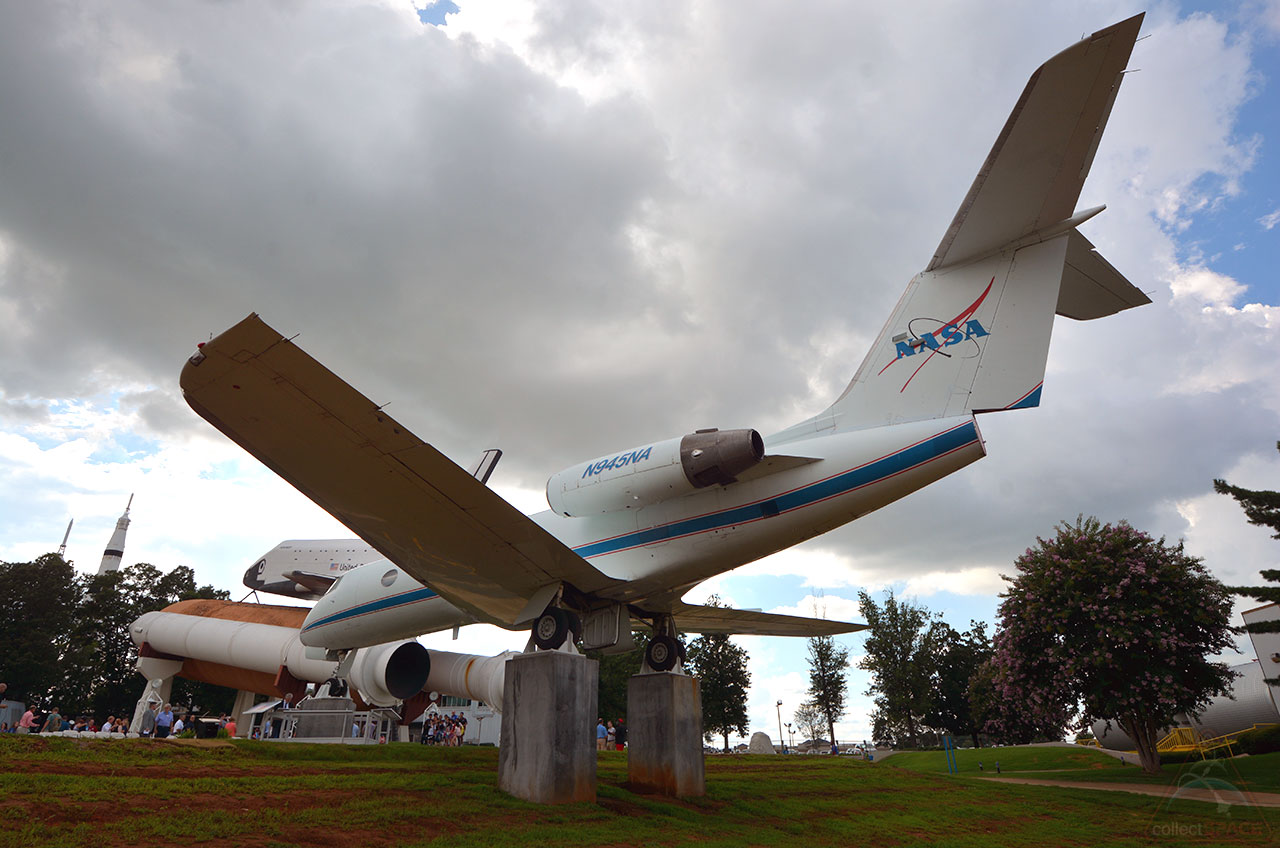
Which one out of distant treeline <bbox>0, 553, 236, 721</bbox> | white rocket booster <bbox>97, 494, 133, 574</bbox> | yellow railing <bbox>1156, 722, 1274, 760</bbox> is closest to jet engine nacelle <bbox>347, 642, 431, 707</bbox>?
yellow railing <bbox>1156, 722, 1274, 760</bbox>

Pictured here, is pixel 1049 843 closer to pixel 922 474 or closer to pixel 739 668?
pixel 922 474

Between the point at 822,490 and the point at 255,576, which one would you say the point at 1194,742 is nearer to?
the point at 822,490

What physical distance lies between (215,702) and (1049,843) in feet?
184

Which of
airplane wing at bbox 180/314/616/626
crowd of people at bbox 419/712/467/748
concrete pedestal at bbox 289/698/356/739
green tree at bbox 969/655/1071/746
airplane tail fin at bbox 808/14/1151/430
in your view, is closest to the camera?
airplane wing at bbox 180/314/616/626

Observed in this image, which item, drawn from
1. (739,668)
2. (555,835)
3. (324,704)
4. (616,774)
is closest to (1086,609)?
(616,774)

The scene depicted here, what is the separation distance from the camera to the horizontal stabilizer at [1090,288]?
907cm

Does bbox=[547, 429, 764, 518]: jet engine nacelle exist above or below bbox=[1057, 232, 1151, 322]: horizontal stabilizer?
below

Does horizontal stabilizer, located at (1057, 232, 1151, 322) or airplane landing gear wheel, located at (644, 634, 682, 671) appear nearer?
horizontal stabilizer, located at (1057, 232, 1151, 322)

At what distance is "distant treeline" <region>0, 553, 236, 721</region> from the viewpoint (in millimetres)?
44031

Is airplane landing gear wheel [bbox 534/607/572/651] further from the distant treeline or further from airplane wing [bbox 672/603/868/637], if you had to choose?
the distant treeline

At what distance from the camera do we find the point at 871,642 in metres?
51.8

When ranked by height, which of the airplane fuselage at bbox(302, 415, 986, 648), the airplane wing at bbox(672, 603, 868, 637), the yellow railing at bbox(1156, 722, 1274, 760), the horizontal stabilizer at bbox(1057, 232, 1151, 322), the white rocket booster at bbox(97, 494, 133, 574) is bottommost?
the yellow railing at bbox(1156, 722, 1274, 760)

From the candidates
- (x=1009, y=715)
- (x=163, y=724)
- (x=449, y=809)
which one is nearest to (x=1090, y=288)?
(x=449, y=809)

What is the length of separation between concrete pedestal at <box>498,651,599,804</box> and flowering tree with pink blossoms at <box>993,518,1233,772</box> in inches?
673
